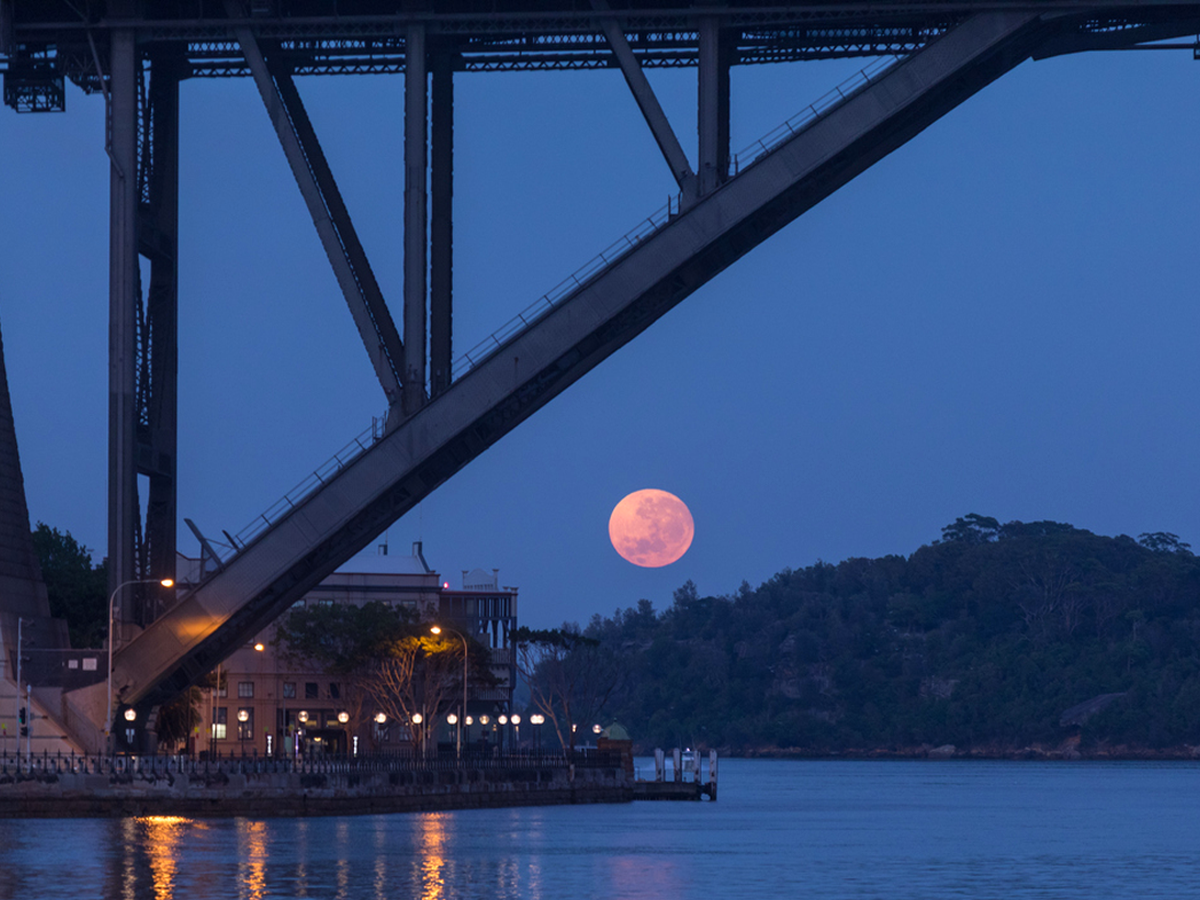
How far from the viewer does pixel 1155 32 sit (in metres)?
50.2

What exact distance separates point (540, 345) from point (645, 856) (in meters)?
19.0

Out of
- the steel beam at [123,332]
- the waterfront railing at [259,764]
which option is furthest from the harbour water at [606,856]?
the steel beam at [123,332]

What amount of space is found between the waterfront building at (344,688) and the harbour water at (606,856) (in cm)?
3067

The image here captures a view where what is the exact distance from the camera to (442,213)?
5400 cm

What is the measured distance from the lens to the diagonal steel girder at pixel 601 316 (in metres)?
47.5

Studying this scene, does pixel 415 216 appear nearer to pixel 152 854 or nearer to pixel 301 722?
pixel 152 854

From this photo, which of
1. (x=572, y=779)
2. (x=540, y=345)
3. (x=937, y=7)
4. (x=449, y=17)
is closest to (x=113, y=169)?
(x=449, y=17)

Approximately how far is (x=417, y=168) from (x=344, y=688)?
7605 centimetres

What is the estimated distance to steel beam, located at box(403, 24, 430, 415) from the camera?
49.9 meters

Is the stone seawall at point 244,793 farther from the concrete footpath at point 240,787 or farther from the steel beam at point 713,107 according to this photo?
the steel beam at point 713,107

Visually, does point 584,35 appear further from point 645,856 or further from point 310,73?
point 645,856

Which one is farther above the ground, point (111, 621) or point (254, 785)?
point (111, 621)

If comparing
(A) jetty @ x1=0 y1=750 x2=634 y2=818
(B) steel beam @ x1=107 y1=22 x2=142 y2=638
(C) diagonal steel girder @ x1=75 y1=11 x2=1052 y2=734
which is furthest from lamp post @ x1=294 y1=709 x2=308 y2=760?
(C) diagonal steel girder @ x1=75 y1=11 x2=1052 y2=734

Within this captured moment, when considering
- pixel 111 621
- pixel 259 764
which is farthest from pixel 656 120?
pixel 259 764
